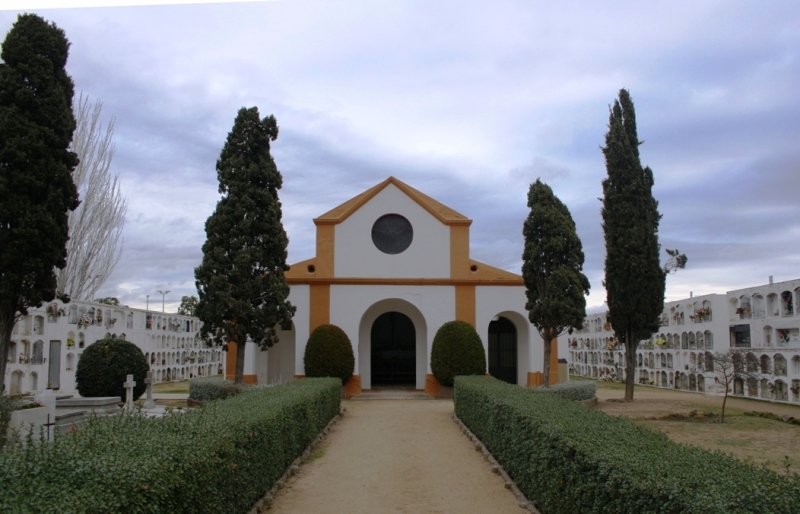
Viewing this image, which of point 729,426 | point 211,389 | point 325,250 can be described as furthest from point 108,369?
point 729,426

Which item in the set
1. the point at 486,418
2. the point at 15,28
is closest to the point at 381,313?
the point at 486,418

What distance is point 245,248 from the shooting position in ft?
59.4

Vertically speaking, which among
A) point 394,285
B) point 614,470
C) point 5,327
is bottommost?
point 614,470

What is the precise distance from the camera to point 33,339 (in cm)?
1814


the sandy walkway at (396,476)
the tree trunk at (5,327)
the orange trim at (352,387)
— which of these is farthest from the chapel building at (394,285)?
the tree trunk at (5,327)

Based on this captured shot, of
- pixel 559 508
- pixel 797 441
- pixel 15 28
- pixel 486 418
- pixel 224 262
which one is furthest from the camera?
pixel 224 262

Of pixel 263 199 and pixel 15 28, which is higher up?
pixel 15 28

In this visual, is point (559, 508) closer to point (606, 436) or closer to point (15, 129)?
point (606, 436)

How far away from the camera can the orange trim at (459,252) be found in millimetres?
22359

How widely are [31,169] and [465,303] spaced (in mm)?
13658

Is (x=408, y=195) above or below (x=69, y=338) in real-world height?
above

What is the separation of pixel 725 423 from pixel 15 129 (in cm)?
1598

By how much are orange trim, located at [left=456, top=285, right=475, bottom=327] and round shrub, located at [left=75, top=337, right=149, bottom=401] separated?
10115 mm

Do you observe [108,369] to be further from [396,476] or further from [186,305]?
[186,305]
